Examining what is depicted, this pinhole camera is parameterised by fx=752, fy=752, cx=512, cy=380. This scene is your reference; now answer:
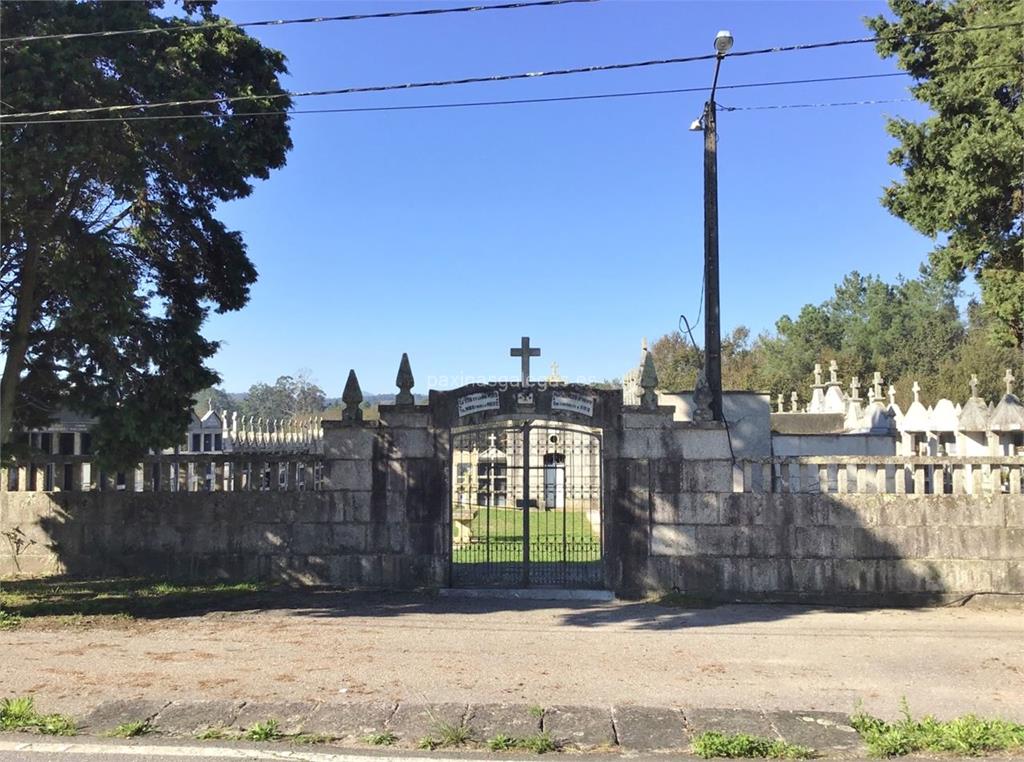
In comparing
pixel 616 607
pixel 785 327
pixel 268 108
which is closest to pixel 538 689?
pixel 616 607

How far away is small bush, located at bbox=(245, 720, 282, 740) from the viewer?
5211 millimetres

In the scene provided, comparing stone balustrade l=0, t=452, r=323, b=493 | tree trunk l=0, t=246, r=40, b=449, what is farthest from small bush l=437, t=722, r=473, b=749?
tree trunk l=0, t=246, r=40, b=449

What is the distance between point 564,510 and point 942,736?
631 centimetres

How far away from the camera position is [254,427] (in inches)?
575

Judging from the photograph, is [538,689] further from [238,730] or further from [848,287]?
[848,287]

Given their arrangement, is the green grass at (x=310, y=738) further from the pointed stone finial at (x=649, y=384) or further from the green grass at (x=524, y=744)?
the pointed stone finial at (x=649, y=384)

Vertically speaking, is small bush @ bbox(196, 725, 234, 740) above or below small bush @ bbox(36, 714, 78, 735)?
below

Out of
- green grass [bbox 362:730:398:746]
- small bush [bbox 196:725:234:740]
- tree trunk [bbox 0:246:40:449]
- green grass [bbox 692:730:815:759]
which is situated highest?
tree trunk [bbox 0:246:40:449]

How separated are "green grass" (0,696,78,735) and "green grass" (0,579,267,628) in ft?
11.1

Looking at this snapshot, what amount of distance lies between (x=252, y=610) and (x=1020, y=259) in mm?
14131

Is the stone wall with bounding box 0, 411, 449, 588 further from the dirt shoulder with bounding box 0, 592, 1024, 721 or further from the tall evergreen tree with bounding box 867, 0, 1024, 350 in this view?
the tall evergreen tree with bounding box 867, 0, 1024, 350

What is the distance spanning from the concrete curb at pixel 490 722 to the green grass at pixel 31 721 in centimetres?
12

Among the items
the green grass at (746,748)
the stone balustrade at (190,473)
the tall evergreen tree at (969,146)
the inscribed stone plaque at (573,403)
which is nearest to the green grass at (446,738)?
the green grass at (746,748)

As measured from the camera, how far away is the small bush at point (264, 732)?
17.1ft
